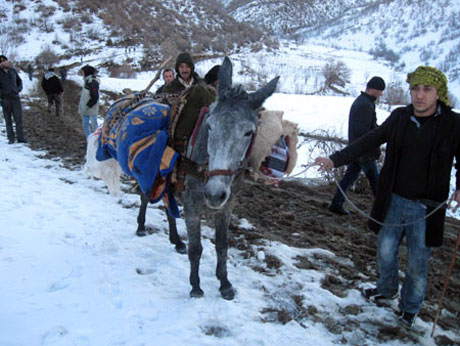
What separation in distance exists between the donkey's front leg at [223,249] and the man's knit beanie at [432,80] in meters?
1.83

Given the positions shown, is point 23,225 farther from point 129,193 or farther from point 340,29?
point 340,29

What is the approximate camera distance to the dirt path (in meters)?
3.12

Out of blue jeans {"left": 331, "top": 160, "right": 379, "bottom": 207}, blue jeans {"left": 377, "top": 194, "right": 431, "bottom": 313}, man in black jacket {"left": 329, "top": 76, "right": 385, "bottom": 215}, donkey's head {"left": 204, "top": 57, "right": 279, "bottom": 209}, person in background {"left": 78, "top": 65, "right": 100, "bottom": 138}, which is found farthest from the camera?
person in background {"left": 78, "top": 65, "right": 100, "bottom": 138}

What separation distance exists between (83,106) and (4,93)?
5.59 feet

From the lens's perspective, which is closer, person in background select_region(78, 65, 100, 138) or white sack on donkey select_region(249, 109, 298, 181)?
white sack on donkey select_region(249, 109, 298, 181)

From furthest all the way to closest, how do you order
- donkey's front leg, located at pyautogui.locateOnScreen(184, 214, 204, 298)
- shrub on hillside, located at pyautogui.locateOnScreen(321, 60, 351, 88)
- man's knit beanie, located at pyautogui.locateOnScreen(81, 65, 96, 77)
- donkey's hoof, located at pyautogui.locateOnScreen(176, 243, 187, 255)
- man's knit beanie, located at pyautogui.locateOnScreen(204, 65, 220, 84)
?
shrub on hillside, located at pyautogui.locateOnScreen(321, 60, 351, 88) → man's knit beanie, located at pyautogui.locateOnScreen(81, 65, 96, 77) → man's knit beanie, located at pyautogui.locateOnScreen(204, 65, 220, 84) → donkey's hoof, located at pyautogui.locateOnScreen(176, 243, 187, 255) → donkey's front leg, located at pyautogui.locateOnScreen(184, 214, 204, 298)

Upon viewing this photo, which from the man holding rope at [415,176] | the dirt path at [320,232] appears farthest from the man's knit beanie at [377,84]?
the man holding rope at [415,176]

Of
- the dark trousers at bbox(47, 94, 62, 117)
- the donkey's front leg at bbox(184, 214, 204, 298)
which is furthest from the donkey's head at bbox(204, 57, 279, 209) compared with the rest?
the dark trousers at bbox(47, 94, 62, 117)

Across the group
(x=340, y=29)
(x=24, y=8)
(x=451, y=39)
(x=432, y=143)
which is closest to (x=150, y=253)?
(x=432, y=143)

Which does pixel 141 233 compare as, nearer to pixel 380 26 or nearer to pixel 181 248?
pixel 181 248

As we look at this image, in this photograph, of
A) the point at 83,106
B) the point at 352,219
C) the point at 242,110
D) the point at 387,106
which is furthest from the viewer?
the point at 387,106

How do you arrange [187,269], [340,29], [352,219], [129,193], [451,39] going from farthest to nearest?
[340,29]
[451,39]
[129,193]
[352,219]
[187,269]

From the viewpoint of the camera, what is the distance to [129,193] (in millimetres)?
5297

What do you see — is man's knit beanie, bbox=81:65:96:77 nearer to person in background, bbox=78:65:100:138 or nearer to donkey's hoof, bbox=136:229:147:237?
person in background, bbox=78:65:100:138
